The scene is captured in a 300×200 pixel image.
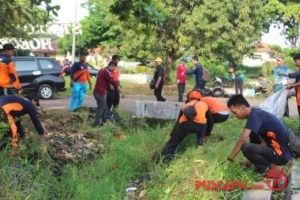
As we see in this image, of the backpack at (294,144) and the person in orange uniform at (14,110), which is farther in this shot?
the person in orange uniform at (14,110)

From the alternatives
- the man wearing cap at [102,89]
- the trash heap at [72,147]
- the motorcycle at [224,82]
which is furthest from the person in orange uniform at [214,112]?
the motorcycle at [224,82]

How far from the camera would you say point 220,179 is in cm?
614

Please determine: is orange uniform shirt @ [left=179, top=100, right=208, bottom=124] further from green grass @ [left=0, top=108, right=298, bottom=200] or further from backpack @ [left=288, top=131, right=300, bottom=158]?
backpack @ [left=288, top=131, right=300, bottom=158]

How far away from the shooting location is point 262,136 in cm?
626

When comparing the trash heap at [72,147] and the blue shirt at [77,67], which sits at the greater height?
the blue shirt at [77,67]

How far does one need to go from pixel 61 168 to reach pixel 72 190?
4.02ft

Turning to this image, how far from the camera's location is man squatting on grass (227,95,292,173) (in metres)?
6.03

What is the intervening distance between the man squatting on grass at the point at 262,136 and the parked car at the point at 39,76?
46.1ft

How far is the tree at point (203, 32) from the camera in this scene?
Answer: 2783 centimetres

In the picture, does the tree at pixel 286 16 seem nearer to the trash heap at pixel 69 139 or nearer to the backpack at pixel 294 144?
the trash heap at pixel 69 139

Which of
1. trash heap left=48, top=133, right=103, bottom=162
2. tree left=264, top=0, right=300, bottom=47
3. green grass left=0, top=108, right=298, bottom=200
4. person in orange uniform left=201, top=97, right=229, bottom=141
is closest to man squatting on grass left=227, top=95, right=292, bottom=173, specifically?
green grass left=0, top=108, right=298, bottom=200

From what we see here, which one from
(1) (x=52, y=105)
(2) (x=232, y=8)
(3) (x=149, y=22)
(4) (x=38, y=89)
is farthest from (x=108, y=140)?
(2) (x=232, y=8)

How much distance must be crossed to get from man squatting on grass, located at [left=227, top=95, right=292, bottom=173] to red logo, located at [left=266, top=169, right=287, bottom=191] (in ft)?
0.30

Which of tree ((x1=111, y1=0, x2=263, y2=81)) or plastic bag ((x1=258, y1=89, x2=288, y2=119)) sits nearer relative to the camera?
plastic bag ((x1=258, y1=89, x2=288, y2=119))
